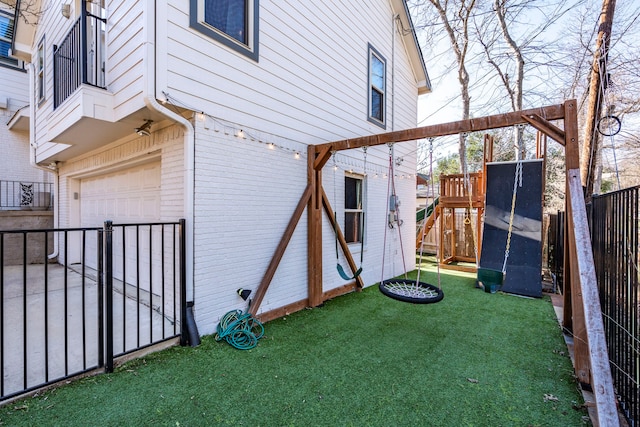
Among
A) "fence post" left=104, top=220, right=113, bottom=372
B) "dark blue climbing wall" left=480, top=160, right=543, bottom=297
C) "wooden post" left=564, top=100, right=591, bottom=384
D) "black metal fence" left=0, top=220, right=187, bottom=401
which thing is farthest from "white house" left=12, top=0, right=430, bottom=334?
"dark blue climbing wall" left=480, top=160, right=543, bottom=297

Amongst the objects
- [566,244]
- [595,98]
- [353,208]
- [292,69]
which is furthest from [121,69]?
[595,98]

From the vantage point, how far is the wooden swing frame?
200 cm

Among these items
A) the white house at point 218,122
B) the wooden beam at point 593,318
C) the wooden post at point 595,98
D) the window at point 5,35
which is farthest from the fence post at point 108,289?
the window at point 5,35

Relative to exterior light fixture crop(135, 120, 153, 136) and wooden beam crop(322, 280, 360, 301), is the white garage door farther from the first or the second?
wooden beam crop(322, 280, 360, 301)

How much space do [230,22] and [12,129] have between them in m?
8.22

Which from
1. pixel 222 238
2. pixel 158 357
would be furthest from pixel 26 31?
pixel 158 357

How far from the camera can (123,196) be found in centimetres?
500

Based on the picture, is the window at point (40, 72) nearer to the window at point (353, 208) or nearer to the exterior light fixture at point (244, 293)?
the exterior light fixture at point (244, 293)

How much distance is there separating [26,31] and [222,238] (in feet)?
24.8

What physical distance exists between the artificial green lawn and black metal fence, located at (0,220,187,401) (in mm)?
256

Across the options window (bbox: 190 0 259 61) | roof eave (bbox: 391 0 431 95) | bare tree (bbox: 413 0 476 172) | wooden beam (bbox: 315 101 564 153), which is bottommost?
wooden beam (bbox: 315 101 564 153)

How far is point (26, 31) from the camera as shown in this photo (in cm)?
666

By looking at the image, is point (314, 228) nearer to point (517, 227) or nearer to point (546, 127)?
point (546, 127)

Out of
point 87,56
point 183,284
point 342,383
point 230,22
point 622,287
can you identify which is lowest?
point 342,383
